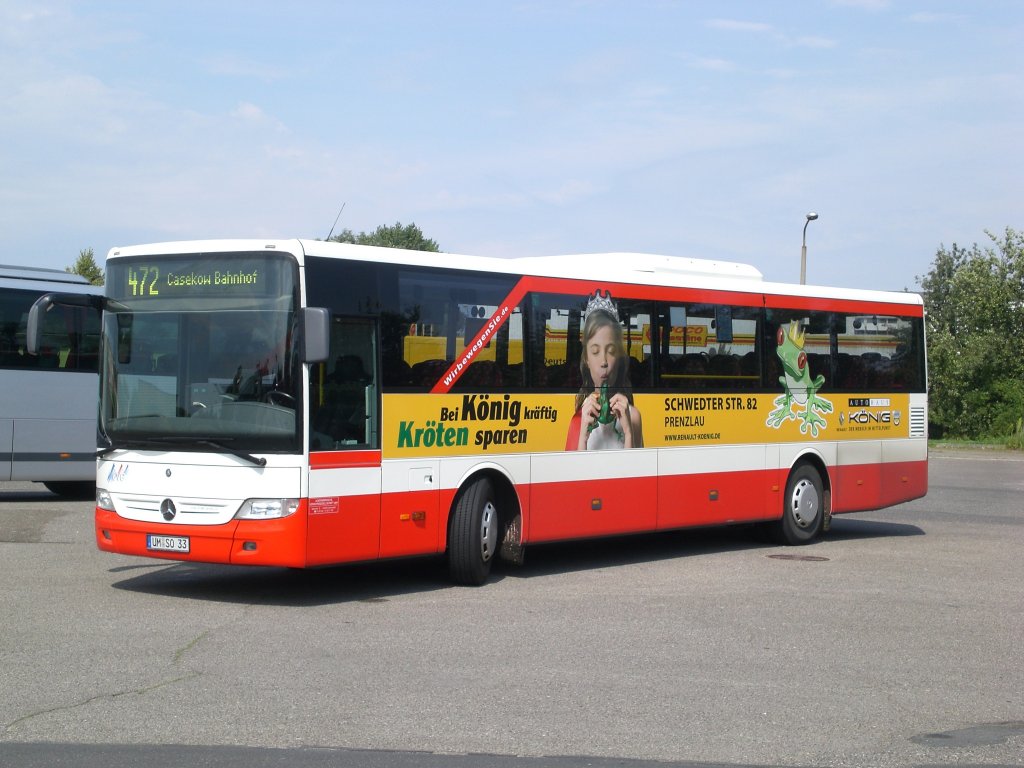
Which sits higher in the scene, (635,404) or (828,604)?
(635,404)

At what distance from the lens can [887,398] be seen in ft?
58.9

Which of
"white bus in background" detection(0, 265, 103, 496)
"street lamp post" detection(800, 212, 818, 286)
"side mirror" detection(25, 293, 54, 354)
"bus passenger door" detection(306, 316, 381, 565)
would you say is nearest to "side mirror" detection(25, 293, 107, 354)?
"side mirror" detection(25, 293, 54, 354)

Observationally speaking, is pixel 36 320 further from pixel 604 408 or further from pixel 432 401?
pixel 604 408

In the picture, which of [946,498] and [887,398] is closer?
[887,398]

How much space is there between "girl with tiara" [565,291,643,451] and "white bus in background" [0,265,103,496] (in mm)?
10364

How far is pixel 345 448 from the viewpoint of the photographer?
11.3 m

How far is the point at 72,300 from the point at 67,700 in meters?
4.99

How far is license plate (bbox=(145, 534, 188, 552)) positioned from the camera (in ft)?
36.4

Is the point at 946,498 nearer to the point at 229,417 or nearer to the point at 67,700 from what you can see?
the point at 229,417

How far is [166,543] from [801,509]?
885cm

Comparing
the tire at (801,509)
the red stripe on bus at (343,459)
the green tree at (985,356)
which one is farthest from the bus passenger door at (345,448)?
the green tree at (985,356)

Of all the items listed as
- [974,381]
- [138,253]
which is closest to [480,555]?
[138,253]

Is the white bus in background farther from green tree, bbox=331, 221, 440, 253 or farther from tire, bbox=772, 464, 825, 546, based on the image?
green tree, bbox=331, 221, 440, 253

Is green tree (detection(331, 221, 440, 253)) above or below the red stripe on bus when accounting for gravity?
above
